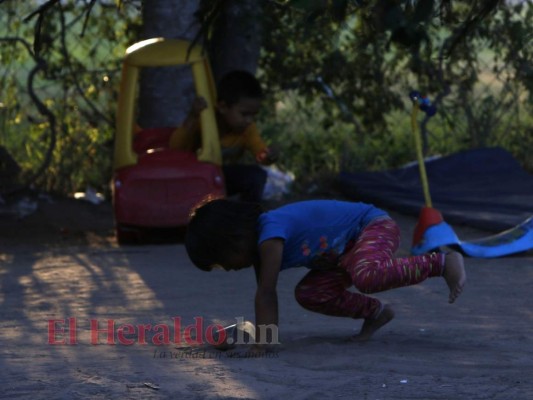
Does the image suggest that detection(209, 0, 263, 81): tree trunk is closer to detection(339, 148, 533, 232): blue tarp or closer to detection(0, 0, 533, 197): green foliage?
detection(0, 0, 533, 197): green foliage

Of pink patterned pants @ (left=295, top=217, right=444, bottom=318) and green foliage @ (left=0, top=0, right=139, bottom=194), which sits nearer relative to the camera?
pink patterned pants @ (left=295, top=217, right=444, bottom=318)

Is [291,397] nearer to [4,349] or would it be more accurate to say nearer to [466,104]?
[4,349]

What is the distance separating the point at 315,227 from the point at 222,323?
0.84 metres

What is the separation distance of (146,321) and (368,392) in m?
1.80

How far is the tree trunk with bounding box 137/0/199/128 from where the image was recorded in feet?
30.3

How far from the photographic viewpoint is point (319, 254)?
200 inches

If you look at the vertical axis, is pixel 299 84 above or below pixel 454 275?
above

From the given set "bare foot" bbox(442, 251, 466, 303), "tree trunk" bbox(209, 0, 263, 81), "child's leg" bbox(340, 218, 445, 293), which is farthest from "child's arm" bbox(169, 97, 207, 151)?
"bare foot" bbox(442, 251, 466, 303)

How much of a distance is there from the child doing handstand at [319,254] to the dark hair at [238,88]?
→ 307 cm

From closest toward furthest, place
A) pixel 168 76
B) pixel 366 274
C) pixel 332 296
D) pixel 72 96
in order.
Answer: pixel 366 274, pixel 332 296, pixel 168 76, pixel 72 96

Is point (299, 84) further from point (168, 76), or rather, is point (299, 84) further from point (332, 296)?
point (332, 296)

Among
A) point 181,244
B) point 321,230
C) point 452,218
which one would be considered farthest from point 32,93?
point 321,230

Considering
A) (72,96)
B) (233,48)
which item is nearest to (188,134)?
(233,48)

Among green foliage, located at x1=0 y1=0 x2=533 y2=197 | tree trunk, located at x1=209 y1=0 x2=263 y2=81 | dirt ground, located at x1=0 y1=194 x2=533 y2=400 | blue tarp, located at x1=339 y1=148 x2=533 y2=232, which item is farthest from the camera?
green foliage, located at x1=0 y1=0 x2=533 y2=197
